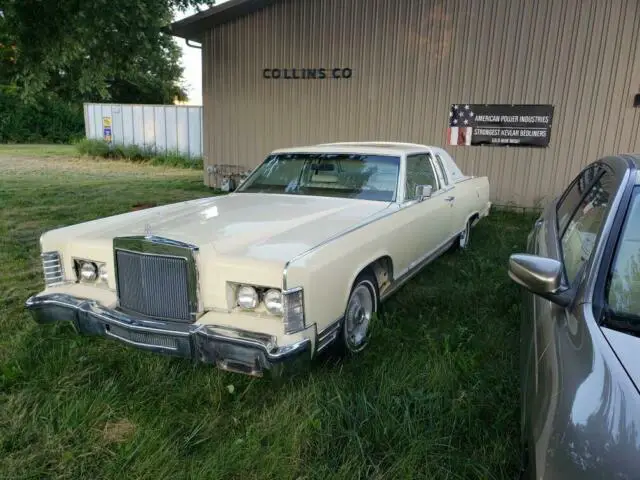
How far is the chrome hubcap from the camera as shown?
3371 millimetres

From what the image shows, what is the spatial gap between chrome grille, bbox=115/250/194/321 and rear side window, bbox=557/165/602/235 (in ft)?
8.06

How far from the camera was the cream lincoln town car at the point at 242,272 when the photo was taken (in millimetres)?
2709

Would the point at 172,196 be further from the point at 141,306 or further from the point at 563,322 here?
the point at 563,322

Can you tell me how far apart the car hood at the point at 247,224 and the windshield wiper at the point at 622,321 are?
5.07 feet

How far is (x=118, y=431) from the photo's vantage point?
2670 mm

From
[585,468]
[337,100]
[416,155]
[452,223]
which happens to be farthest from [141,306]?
[337,100]

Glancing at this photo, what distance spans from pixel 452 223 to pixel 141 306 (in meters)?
3.59

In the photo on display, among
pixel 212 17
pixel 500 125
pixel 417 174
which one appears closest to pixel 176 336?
pixel 417 174

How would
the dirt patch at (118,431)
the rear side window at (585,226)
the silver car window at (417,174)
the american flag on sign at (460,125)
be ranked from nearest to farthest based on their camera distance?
1. the rear side window at (585,226)
2. the dirt patch at (118,431)
3. the silver car window at (417,174)
4. the american flag on sign at (460,125)

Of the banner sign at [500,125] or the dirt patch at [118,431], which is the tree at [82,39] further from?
the dirt patch at [118,431]

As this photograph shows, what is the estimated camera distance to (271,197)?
452 cm

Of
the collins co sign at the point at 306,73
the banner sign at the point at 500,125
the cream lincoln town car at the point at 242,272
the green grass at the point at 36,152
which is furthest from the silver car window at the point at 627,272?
the green grass at the point at 36,152

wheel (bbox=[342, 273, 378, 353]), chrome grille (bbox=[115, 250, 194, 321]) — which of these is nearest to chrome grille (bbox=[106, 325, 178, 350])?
chrome grille (bbox=[115, 250, 194, 321])

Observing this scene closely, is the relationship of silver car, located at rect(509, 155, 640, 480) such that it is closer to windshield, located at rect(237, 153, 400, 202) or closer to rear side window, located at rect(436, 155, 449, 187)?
windshield, located at rect(237, 153, 400, 202)
